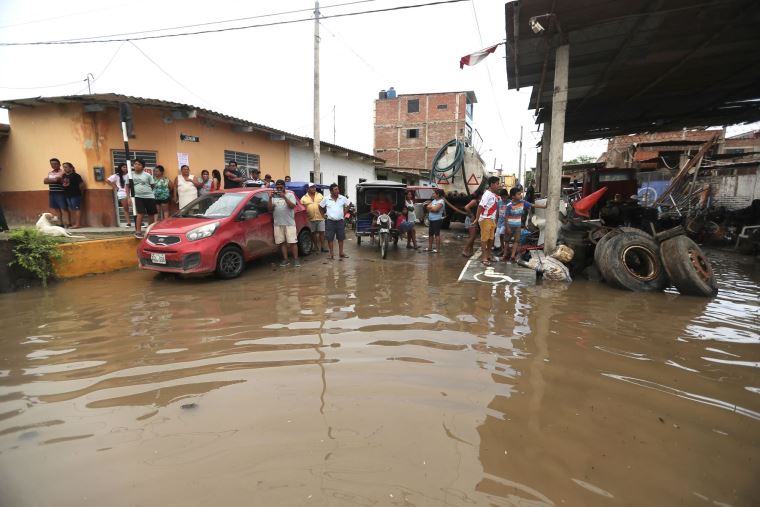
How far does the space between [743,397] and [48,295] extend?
8.20m

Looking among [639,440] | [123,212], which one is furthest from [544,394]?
[123,212]

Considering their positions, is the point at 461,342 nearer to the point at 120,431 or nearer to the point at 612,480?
the point at 612,480

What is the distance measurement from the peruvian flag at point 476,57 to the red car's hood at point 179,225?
5374 millimetres

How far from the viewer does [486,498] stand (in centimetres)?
185

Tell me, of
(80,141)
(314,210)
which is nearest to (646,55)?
(314,210)

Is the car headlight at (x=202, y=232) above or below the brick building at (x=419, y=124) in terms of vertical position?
below

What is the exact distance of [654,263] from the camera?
20.3 feet

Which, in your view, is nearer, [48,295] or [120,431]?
[120,431]

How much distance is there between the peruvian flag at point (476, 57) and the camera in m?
7.13

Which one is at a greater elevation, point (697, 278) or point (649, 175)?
point (649, 175)

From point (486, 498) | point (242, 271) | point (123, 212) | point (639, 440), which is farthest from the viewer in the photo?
point (123, 212)

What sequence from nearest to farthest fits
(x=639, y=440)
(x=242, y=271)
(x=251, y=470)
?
1. (x=251, y=470)
2. (x=639, y=440)
3. (x=242, y=271)

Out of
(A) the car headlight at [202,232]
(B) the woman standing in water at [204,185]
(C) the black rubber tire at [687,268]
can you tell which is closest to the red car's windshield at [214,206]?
(A) the car headlight at [202,232]

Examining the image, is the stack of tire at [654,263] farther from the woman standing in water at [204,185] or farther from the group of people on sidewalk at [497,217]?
the woman standing in water at [204,185]
